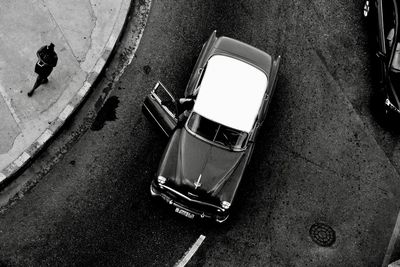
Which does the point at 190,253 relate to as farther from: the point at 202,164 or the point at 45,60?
the point at 45,60

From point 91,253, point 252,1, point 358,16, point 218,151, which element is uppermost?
point 358,16

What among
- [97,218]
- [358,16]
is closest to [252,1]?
[358,16]

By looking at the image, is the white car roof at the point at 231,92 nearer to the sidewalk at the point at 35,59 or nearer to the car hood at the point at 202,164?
the car hood at the point at 202,164

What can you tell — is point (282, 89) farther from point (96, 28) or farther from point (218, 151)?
point (96, 28)

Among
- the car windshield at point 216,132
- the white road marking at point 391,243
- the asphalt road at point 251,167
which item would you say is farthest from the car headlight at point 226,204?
the white road marking at point 391,243

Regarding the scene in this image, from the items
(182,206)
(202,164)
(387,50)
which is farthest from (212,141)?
(387,50)

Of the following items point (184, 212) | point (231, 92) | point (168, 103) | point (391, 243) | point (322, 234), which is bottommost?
point (184, 212)
